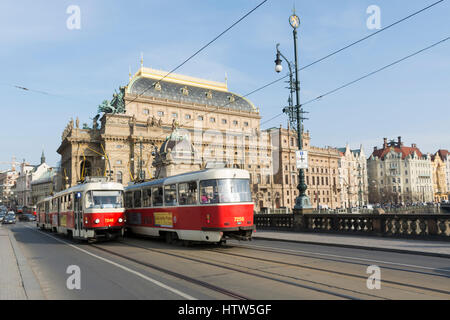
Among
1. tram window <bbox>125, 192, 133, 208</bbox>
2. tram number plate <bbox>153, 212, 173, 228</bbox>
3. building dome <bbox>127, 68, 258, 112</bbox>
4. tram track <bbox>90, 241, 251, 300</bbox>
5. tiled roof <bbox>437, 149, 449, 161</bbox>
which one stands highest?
building dome <bbox>127, 68, 258, 112</bbox>

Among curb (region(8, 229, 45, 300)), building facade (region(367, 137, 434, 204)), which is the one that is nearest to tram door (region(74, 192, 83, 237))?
curb (region(8, 229, 45, 300))

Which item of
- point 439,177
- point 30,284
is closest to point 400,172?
point 439,177

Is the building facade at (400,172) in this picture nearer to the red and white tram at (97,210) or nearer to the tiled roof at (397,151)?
the tiled roof at (397,151)

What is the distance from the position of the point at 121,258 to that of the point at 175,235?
3.69 m

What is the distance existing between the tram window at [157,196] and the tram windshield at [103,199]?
1.82 m

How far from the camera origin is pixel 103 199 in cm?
1761

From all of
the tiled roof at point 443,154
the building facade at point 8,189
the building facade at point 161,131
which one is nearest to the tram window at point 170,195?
the building facade at point 161,131

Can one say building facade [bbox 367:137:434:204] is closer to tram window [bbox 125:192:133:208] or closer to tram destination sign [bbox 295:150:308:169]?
tram destination sign [bbox 295:150:308:169]

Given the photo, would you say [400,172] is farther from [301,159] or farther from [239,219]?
[239,219]

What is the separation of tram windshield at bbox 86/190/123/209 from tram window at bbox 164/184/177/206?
9.92 ft

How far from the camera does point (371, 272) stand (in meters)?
8.86

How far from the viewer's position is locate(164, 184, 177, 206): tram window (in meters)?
15.6

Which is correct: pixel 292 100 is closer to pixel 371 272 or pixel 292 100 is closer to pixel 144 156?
pixel 371 272
